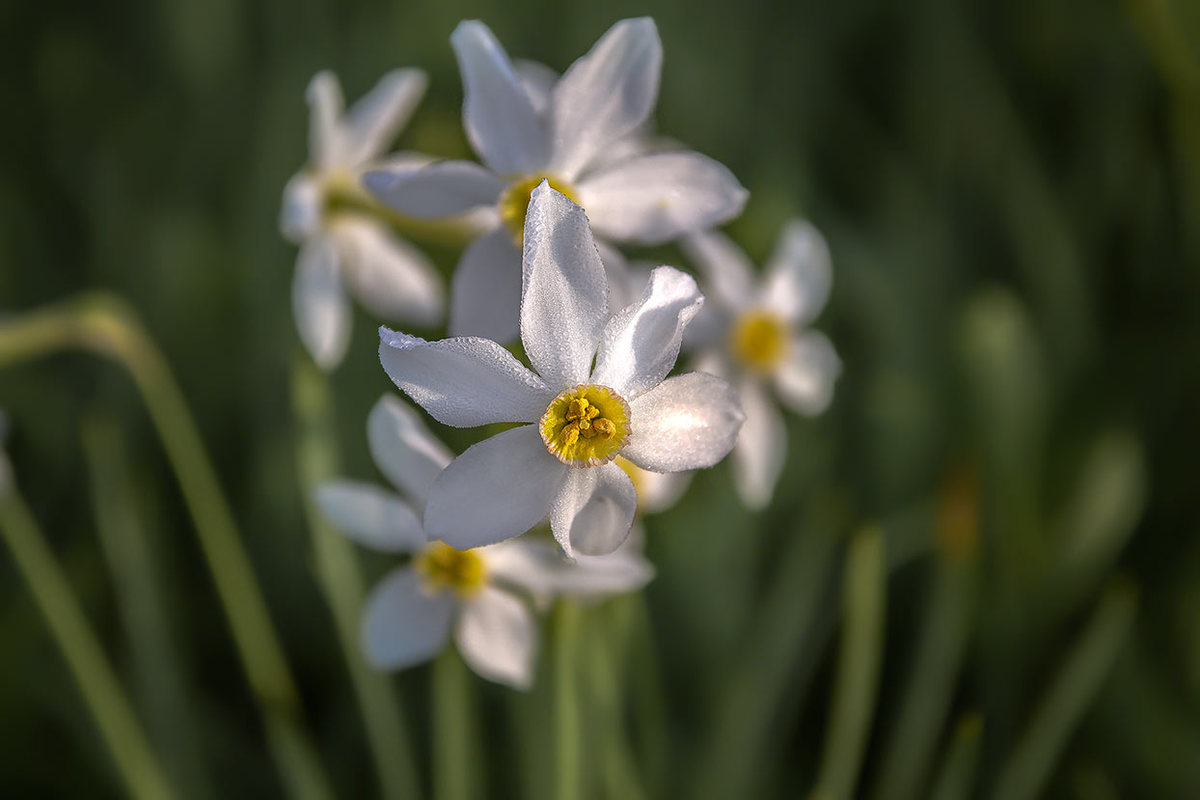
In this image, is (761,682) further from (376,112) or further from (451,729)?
(376,112)

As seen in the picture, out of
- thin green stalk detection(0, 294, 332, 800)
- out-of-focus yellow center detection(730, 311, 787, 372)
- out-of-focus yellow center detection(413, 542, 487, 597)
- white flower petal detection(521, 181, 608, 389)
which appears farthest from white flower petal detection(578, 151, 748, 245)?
thin green stalk detection(0, 294, 332, 800)

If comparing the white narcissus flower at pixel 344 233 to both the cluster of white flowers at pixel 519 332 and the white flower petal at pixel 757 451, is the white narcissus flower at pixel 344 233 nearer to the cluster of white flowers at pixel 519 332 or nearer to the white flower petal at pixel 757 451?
the cluster of white flowers at pixel 519 332

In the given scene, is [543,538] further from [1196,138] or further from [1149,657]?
[1196,138]

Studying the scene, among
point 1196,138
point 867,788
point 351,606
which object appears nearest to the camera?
point 351,606

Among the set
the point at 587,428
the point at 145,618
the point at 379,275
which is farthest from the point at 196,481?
the point at 587,428

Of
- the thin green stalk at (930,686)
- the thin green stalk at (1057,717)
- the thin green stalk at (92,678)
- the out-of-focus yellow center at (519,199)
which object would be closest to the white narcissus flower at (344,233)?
the out-of-focus yellow center at (519,199)

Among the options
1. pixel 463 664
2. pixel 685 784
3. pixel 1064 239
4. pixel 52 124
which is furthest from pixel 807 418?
pixel 52 124

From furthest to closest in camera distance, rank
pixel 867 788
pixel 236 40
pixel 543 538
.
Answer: pixel 236 40, pixel 867 788, pixel 543 538
